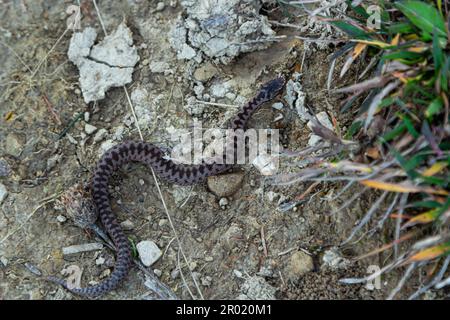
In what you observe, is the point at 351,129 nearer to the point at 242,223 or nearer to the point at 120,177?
the point at 242,223

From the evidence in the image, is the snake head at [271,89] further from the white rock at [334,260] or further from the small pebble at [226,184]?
the white rock at [334,260]

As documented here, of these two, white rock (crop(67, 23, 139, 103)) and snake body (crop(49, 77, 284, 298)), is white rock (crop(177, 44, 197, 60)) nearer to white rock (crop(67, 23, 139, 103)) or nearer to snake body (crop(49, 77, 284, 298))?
white rock (crop(67, 23, 139, 103))

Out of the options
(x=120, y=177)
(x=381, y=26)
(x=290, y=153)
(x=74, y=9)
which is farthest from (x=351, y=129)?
(x=74, y=9)

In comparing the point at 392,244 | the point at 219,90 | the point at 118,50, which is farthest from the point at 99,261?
the point at 392,244

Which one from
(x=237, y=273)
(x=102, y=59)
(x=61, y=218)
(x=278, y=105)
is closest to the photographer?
(x=237, y=273)

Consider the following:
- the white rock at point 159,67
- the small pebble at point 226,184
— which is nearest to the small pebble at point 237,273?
the small pebble at point 226,184

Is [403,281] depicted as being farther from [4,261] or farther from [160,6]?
[160,6]
